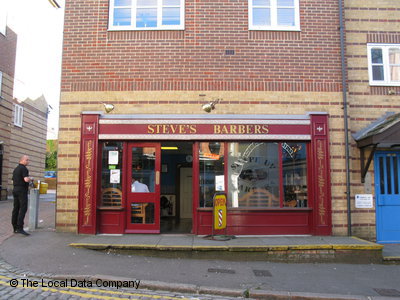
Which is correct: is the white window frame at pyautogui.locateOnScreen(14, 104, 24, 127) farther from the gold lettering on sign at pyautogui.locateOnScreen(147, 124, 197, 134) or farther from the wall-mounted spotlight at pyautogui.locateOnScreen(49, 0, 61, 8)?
the gold lettering on sign at pyautogui.locateOnScreen(147, 124, 197, 134)

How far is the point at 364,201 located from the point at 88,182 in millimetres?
6936

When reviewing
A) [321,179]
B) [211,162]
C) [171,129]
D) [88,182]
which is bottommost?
[88,182]

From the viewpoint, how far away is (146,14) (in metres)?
8.64

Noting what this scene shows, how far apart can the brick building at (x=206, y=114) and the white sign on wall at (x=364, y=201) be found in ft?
1.55

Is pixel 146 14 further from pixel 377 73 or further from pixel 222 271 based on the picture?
pixel 222 271

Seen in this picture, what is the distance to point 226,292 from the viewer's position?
492 centimetres

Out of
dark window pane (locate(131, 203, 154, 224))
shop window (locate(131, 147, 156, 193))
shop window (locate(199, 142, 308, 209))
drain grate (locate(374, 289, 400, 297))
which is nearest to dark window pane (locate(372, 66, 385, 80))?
shop window (locate(199, 142, 308, 209))

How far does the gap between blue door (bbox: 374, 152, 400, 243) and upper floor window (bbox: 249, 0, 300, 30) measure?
4.23 m

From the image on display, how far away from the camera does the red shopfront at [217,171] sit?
25.8 ft

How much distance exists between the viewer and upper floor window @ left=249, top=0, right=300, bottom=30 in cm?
863

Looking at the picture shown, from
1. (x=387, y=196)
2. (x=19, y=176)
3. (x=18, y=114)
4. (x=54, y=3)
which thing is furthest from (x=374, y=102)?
(x=18, y=114)

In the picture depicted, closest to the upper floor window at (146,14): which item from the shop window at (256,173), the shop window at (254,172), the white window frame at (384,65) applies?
the shop window at (256,173)

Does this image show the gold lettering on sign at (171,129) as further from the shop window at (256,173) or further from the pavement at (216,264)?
the pavement at (216,264)

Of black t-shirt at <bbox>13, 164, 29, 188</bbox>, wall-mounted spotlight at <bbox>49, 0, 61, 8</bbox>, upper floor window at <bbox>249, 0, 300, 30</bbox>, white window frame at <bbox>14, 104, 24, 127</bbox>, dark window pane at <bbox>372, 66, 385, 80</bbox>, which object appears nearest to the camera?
black t-shirt at <bbox>13, 164, 29, 188</bbox>
